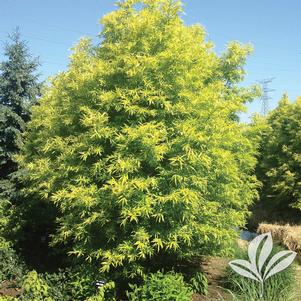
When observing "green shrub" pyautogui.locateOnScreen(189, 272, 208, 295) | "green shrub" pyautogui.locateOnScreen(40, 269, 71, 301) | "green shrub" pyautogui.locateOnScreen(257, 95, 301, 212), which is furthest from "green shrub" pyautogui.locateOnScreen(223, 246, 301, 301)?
"green shrub" pyautogui.locateOnScreen(257, 95, 301, 212)

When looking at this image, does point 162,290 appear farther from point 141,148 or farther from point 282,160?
point 282,160

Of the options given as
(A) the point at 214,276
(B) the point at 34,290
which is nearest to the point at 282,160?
(A) the point at 214,276

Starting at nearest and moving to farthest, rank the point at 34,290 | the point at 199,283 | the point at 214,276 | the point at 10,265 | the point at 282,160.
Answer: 1. the point at 34,290
2. the point at 199,283
3. the point at 10,265
4. the point at 214,276
5. the point at 282,160

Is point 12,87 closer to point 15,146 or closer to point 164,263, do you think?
point 15,146

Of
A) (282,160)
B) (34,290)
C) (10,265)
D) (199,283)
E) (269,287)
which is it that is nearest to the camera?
Result: (34,290)

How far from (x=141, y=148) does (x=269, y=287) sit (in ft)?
9.69

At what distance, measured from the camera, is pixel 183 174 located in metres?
6.30

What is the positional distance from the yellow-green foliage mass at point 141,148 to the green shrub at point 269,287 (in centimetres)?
92

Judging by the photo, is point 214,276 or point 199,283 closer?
point 199,283

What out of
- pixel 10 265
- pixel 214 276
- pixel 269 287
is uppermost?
pixel 10 265

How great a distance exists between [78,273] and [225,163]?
10.6ft

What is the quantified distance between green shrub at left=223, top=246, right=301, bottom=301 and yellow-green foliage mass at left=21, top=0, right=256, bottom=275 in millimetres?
923

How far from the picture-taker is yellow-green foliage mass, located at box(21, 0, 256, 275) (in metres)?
6.21

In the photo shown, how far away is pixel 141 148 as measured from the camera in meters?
6.26
